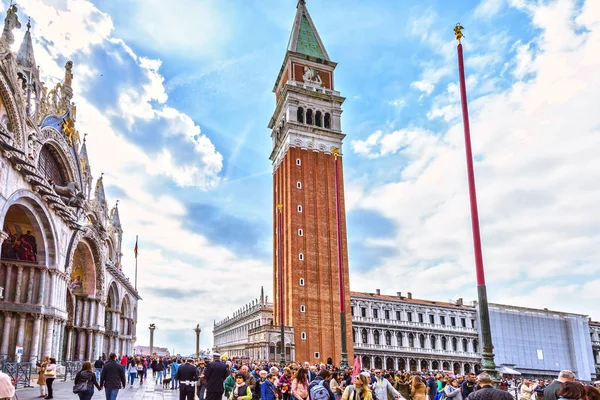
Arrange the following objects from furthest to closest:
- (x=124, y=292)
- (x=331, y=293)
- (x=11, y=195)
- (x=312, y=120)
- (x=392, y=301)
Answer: (x=392, y=301)
(x=312, y=120)
(x=331, y=293)
(x=124, y=292)
(x=11, y=195)

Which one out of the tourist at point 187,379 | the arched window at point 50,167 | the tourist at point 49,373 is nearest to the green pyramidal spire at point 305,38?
the arched window at point 50,167

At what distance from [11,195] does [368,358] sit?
49.9 metres

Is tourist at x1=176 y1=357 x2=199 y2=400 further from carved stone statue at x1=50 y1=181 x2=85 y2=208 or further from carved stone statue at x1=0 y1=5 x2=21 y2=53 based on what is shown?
carved stone statue at x1=50 y1=181 x2=85 y2=208

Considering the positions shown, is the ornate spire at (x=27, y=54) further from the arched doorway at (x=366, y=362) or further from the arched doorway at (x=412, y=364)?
the arched doorway at (x=412, y=364)

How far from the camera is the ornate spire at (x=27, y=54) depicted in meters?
25.5

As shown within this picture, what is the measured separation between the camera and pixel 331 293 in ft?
176

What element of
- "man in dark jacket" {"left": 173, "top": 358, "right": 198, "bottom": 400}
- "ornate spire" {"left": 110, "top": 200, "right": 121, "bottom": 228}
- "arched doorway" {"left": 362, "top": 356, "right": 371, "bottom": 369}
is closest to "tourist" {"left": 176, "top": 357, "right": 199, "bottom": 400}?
"man in dark jacket" {"left": 173, "top": 358, "right": 198, "bottom": 400}

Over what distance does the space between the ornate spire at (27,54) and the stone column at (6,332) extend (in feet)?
38.2

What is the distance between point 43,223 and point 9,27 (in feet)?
29.4

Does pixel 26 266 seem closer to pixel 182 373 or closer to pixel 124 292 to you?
pixel 182 373

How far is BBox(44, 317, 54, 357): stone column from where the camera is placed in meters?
24.5

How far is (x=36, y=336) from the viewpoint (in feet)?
77.8

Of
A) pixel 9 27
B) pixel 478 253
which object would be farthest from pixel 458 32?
pixel 9 27

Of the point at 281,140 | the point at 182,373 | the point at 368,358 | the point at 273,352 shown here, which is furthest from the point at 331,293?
the point at 182,373
